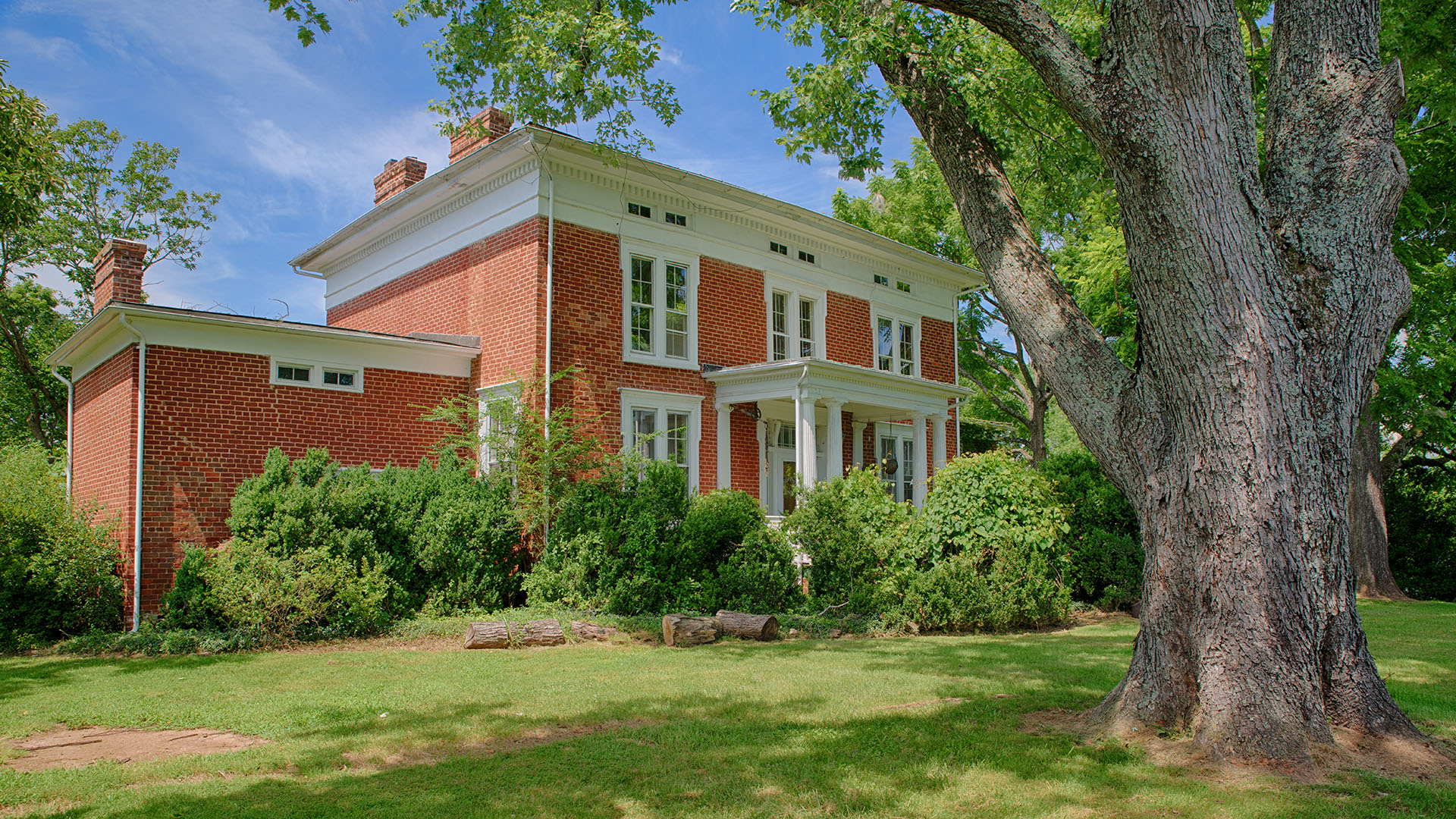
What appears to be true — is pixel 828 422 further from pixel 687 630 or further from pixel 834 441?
pixel 687 630

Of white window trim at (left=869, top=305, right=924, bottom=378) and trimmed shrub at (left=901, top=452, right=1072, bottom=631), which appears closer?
trimmed shrub at (left=901, top=452, right=1072, bottom=631)

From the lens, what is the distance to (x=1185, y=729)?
5.96 m

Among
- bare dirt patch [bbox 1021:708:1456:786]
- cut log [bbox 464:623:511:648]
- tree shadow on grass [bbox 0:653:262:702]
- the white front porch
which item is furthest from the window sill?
bare dirt patch [bbox 1021:708:1456:786]

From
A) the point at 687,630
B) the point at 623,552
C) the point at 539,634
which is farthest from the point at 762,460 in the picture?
the point at 539,634

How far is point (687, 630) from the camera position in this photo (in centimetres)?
1145

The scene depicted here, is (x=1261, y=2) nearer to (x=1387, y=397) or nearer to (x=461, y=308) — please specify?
(x=1387, y=397)

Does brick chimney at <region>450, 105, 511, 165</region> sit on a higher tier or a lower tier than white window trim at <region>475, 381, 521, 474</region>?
higher

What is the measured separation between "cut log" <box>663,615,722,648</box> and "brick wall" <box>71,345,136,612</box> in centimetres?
731

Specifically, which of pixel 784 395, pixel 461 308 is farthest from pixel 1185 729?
pixel 461 308

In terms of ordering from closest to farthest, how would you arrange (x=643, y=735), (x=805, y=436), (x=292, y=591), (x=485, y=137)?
(x=643, y=735), (x=292, y=591), (x=485, y=137), (x=805, y=436)

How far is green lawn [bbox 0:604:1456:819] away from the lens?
4.91m

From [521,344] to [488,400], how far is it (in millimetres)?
1069

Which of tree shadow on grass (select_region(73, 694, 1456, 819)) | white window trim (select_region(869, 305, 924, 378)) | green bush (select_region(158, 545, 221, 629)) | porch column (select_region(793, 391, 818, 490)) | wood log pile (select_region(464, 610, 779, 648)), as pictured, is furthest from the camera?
white window trim (select_region(869, 305, 924, 378))

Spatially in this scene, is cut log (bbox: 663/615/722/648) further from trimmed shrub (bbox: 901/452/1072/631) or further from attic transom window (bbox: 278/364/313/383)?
attic transom window (bbox: 278/364/313/383)
